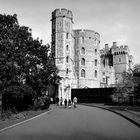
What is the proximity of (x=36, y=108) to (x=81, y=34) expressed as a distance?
167 feet

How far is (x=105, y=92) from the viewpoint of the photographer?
56562 mm

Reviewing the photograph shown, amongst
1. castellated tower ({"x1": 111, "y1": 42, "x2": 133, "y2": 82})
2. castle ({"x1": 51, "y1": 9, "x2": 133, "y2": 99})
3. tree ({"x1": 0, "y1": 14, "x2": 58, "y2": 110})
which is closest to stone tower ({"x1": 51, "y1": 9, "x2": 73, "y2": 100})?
castle ({"x1": 51, "y1": 9, "x2": 133, "y2": 99})

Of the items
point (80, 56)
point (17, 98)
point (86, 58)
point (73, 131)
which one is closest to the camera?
point (73, 131)

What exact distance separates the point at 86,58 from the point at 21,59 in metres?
55.2

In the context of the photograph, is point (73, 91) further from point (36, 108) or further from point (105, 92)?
point (36, 108)

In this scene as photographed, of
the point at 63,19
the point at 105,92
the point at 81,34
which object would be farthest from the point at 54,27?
the point at 105,92

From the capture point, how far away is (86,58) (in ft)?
253

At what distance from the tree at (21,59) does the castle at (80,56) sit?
31664mm

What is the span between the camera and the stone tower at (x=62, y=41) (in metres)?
63.0

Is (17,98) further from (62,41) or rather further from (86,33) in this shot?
(86,33)

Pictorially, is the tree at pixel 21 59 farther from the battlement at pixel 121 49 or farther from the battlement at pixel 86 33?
the battlement at pixel 121 49

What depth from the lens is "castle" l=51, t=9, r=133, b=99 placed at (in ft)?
208

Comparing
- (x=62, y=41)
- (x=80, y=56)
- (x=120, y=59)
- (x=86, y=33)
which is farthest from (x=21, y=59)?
(x=120, y=59)

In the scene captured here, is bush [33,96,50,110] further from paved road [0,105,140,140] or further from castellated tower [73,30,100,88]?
castellated tower [73,30,100,88]
